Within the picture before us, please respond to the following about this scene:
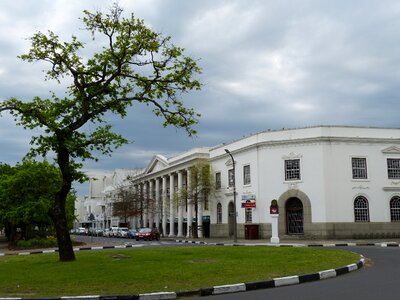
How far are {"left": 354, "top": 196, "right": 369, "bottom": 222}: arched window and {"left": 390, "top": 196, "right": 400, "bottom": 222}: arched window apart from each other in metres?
2.41

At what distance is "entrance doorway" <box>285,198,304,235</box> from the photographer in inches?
1705

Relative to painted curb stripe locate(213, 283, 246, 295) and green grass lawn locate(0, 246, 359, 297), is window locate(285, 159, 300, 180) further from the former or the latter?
painted curb stripe locate(213, 283, 246, 295)

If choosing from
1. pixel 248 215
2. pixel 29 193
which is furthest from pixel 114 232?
pixel 29 193

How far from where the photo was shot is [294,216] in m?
43.8

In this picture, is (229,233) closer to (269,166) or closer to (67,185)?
(269,166)

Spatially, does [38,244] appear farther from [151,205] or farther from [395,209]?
[151,205]

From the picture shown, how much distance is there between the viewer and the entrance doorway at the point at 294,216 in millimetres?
43312

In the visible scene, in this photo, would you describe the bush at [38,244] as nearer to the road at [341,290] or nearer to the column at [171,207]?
the column at [171,207]

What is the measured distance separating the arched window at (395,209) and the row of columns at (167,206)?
2145 centimetres

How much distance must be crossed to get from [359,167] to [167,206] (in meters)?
31.0

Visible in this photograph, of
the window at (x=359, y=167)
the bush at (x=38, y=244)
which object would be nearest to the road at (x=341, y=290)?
the bush at (x=38, y=244)

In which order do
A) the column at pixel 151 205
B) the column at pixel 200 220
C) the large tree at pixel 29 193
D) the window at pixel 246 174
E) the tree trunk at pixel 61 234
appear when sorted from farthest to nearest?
the column at pixel 151 205 < the column at pixel 200 220 < the window at pixel 246 174 < the large tree at pixel 29 193 < the tree trunk at pixel 61 234

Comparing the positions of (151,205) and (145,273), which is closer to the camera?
(145,273)

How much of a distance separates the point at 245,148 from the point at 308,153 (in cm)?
704
